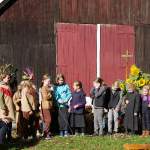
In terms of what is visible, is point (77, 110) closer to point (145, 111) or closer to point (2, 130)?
point (145, 111)

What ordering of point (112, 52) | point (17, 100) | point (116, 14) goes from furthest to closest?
point (116, 14)
point (112, 52)
point (17, 100)

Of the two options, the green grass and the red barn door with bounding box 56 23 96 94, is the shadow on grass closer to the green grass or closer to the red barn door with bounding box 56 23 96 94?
the green grass

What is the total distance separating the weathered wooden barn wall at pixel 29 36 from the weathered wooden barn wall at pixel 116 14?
22.1 inches

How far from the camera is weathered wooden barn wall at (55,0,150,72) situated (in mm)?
22656

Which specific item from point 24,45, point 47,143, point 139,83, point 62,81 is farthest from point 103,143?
point 24,45

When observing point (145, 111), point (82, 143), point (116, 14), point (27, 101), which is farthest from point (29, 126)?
point (116, 14)

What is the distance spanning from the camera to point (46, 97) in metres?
16.1

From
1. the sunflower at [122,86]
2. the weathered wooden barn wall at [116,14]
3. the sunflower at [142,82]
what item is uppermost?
the weathered wooden barn wall at [116,14]

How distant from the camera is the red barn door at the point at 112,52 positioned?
22812mm

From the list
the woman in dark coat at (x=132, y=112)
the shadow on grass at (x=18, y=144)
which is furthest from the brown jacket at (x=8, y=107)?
the woman in dark coat at (x=132, y=112)

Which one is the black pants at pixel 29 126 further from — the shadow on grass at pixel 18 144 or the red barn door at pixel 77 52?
the red barn door at pixel 77 52

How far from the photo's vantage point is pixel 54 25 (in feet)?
73.6

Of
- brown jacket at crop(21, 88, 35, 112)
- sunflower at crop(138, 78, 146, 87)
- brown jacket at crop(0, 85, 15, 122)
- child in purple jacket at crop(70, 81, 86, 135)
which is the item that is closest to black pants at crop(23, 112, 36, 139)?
brown jacket at crop(21, 88, 35, 112)

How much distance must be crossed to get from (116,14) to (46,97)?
7649mm
